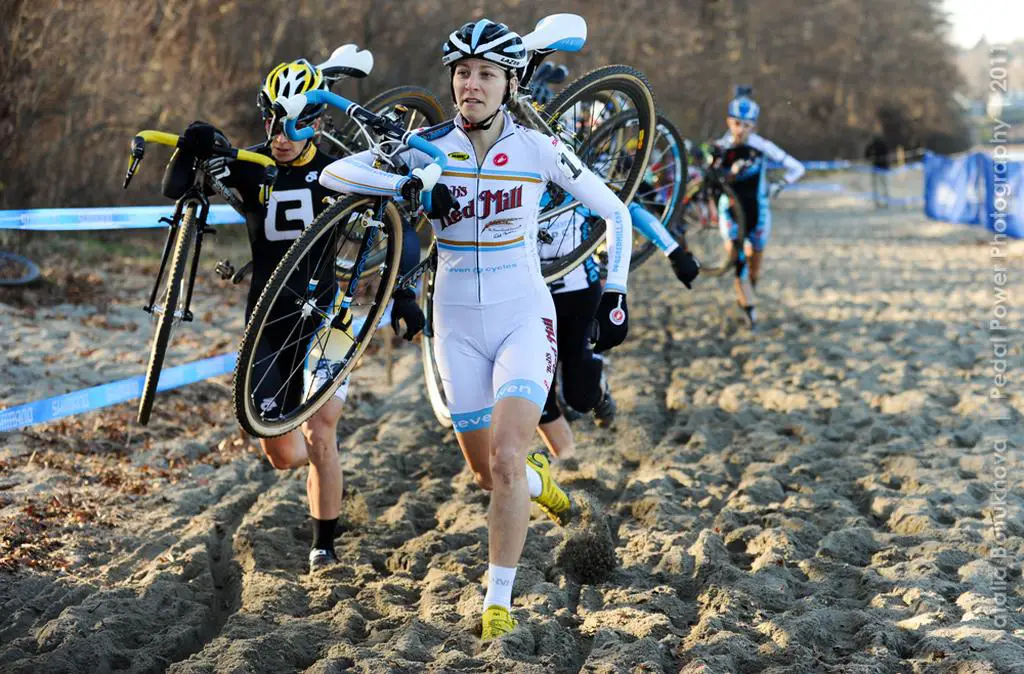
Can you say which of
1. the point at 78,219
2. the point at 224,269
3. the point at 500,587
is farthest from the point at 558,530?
the point at 78,219

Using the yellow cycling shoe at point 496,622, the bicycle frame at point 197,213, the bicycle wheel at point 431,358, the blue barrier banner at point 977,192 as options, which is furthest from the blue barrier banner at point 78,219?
the blue barrier banner at point 977,192

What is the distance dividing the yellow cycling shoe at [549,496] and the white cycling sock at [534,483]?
0.07ft

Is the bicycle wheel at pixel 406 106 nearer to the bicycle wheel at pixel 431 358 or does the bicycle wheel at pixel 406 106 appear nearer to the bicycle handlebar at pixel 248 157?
Result: the bicycle handlebar at pixel 248 157

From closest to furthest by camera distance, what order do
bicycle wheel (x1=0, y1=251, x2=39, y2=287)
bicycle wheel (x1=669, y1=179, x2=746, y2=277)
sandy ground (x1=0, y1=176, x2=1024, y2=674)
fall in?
sandy ground (x1=0, y1=176, x2=1024, y2=674), bicycle wheel (x1=0, y1=251, x2=39, y2=287), bicycle wheel (x1=669, y1=179, x2=746, y2=277)

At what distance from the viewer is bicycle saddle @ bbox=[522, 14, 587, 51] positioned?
5273mm

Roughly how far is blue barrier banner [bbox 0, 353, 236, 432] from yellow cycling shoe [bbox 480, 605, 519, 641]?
263 centimetres

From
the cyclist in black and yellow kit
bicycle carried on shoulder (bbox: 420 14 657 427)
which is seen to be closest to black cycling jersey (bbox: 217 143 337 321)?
the cyclist in black and yellow kit

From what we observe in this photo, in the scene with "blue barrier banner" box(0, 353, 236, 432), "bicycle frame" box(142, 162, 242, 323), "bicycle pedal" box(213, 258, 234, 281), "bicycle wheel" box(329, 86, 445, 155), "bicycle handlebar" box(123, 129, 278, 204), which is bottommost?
"blue barrier banner" box(0, 353, 236, 432)

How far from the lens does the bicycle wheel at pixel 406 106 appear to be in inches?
229

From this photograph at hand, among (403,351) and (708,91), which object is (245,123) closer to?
(403,351)

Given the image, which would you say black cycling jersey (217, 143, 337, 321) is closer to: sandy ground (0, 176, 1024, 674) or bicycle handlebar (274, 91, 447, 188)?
bicycle handlebar (274, 91, 447, 188)

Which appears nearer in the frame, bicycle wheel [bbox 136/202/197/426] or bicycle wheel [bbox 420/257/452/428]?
bicycle wheel [bbox 136/202/197/426]

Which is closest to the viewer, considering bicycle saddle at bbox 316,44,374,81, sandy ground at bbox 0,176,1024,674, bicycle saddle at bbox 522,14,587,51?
sandy ground at bbox 0,176,1024,674

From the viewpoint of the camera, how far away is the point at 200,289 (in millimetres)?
12180
